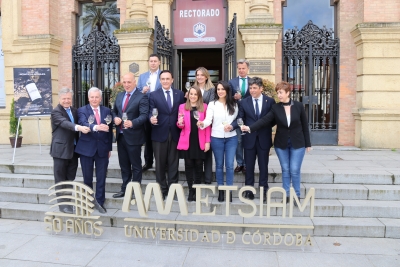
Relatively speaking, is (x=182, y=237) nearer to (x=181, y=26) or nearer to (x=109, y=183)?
(x=109, y=183)

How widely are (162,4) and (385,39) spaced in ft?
21.7

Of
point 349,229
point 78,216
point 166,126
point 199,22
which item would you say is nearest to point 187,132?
point 166,126

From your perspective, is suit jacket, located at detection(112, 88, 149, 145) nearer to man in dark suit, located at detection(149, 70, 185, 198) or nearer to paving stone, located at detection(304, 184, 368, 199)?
man in dark suit, located at detection(149, 70, 185, 198)

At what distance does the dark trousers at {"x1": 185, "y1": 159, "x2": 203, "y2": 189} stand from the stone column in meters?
6.29

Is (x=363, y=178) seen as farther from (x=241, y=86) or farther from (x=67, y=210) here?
(x=67, y=210)

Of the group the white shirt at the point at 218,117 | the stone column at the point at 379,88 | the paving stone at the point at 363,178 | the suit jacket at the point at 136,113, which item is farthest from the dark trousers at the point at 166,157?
the stone column at the point at 379,88

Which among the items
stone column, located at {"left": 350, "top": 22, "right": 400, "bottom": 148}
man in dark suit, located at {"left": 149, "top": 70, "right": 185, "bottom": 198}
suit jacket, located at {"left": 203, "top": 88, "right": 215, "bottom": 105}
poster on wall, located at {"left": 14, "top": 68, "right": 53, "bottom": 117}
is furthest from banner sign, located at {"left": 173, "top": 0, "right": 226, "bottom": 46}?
man in dark suit, located at {"left": 149, "top": 70, "right": 185, "bottom": 198}

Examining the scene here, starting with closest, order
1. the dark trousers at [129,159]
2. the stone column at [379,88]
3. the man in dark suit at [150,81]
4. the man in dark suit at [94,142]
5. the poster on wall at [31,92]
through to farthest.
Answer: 1. the man in dark suit at [94,142]
2. the dark trousers at [129,159]
3. the man in dark suit at [150,81]
4. the poster on wall at [31,92]
5. the stone column at [379,88]

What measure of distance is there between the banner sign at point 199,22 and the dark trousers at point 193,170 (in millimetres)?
6252

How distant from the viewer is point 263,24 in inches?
388

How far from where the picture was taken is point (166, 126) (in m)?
5.55

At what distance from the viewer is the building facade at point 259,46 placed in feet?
32.4

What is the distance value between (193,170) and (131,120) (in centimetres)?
128

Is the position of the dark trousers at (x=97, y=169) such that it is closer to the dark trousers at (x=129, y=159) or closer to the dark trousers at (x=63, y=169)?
the dark trousers at (x=63, y=169)
